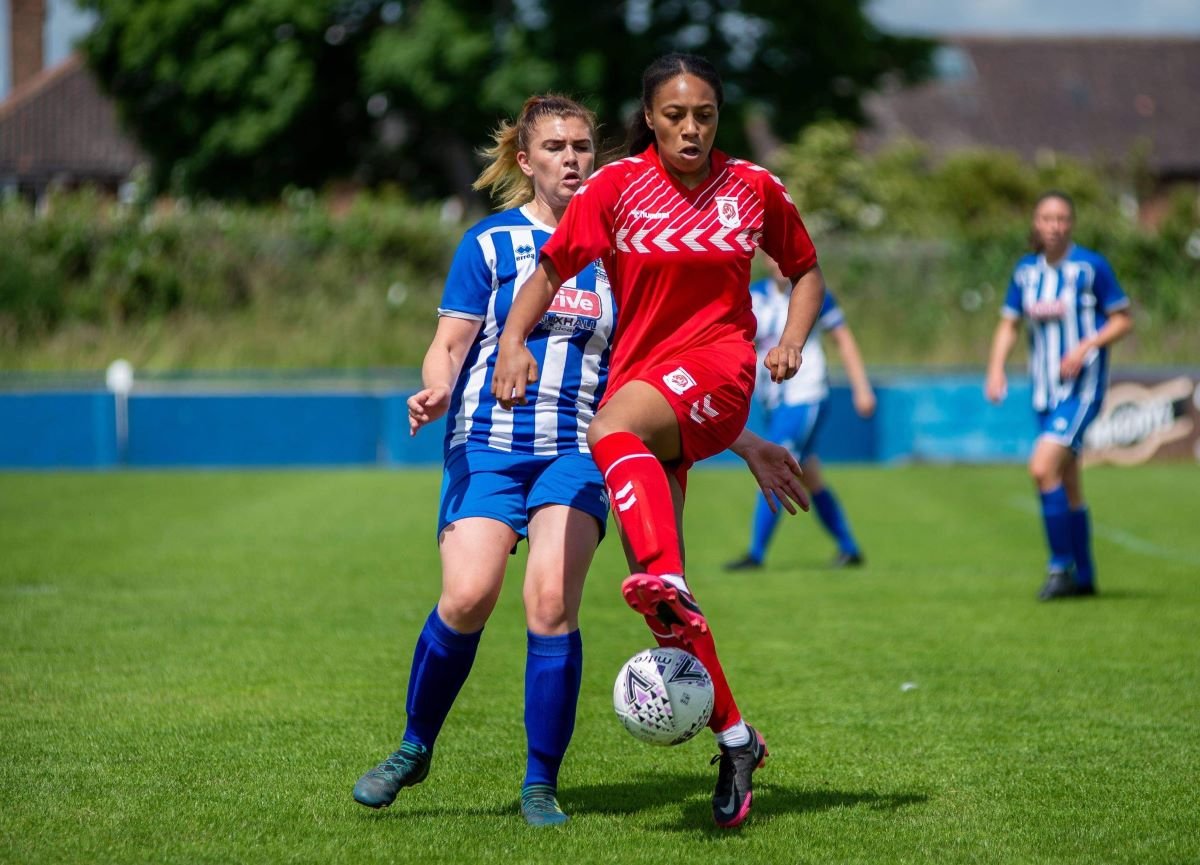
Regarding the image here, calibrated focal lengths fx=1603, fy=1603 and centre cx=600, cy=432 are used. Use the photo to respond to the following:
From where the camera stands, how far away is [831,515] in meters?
10.5

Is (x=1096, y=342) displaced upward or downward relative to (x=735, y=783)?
upward

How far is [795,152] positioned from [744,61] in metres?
2.27

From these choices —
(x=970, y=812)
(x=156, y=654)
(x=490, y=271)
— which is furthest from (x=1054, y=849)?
(x=156, y=654)

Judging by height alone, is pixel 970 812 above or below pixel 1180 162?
below

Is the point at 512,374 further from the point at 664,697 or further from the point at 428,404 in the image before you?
the point at 664,697

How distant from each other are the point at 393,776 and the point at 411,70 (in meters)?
28.6

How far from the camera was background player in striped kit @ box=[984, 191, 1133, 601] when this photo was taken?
862cm

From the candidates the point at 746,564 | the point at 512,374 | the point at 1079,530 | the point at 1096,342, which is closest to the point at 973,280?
the point at 746,564

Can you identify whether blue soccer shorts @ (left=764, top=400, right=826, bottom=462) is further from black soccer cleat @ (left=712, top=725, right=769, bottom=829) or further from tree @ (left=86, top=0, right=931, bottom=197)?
tree @ (left=86, top=0, right=931, bottom=197)

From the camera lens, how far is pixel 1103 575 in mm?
9992

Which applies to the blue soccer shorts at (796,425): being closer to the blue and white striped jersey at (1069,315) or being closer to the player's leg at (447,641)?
the blue and white striped jersey at (1069,315)

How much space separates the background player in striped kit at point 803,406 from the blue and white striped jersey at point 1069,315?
5.03ft

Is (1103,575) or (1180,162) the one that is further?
(1180,162)

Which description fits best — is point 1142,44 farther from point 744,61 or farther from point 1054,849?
point 1054,849
